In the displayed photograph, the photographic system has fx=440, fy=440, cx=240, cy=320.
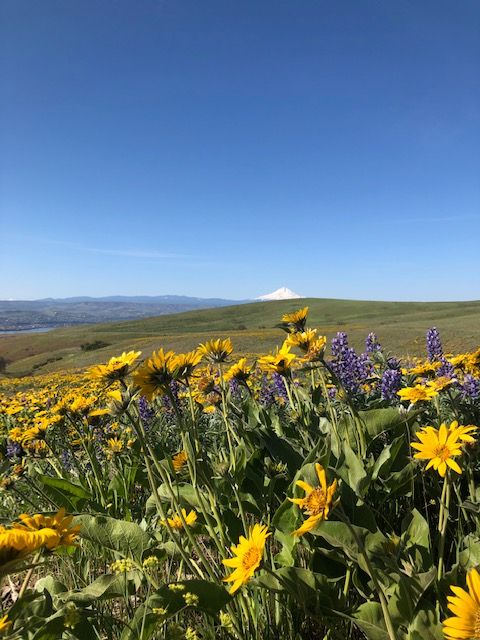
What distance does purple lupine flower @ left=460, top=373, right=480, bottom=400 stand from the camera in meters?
3.43

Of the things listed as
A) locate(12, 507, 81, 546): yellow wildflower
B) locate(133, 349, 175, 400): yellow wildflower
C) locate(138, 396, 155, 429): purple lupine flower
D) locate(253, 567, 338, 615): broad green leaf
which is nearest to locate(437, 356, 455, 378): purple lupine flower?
locate(253, 567, 338, 615): broad green leaf

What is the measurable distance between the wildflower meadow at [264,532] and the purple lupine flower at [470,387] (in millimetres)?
13

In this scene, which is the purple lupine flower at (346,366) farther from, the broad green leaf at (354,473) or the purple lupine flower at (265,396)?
the broad green leaf at (354,473)

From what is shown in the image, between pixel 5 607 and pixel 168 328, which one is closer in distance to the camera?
pixel 5 607

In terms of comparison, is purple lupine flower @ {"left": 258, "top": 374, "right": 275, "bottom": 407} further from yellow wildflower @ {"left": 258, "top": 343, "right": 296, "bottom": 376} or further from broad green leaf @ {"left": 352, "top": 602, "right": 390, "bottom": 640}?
broad green leaf @ {"left": 352, "top": 602, "right": 390, "bottom": 640}

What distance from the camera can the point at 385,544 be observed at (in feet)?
4.93

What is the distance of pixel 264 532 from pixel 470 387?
2698 mm

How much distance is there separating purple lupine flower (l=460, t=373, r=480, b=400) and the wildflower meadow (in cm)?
1

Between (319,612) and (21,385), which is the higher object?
(319,612)

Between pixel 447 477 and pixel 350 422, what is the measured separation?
2.84 ft

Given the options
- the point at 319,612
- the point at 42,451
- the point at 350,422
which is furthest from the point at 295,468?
the point at 42,451

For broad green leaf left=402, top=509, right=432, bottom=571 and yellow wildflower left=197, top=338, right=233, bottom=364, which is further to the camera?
yellow wildflower left=197, top=338, right=233, bottom=364

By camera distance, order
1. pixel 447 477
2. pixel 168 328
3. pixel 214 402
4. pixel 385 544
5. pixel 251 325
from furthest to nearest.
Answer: pixel 168 328 < pixel 251 325 < pixel 214 402 < pixel 447 477 < pixel 385 544

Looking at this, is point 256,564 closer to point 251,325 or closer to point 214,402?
point 214,402
